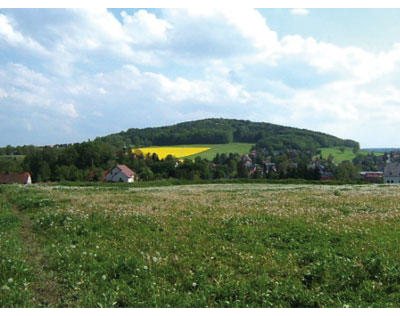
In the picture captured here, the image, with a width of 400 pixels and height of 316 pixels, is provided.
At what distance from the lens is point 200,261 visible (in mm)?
8742

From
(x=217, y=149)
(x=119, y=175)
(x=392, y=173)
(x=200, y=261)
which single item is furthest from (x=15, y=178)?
(x=392, y=173)

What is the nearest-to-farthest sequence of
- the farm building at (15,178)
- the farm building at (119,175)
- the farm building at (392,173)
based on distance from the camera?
the farm building at (15,178) → the farm building at (119,175) → the farm building at (392,173)

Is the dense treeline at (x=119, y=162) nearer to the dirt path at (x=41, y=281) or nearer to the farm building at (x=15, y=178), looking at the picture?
the farm building at (x=15, y=178)

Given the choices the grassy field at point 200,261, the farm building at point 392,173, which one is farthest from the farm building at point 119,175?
the farm building at point 392,173

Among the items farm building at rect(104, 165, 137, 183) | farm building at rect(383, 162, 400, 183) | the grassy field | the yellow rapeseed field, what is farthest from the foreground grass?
farm building at rect(383, 162, 400, 183)

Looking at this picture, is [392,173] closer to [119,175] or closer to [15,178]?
[119,175]

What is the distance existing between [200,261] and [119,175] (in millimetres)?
97259

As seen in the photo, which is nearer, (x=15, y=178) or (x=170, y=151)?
(x=15, y=178)

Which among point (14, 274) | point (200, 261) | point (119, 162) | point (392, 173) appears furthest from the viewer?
point (392, 173)

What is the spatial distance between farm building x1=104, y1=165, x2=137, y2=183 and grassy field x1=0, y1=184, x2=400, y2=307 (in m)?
88.6

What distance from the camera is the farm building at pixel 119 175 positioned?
333 feet

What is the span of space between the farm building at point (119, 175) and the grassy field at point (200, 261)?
88.6 metres

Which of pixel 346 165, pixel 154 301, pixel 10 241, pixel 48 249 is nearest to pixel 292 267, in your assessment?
pixel 154 301
